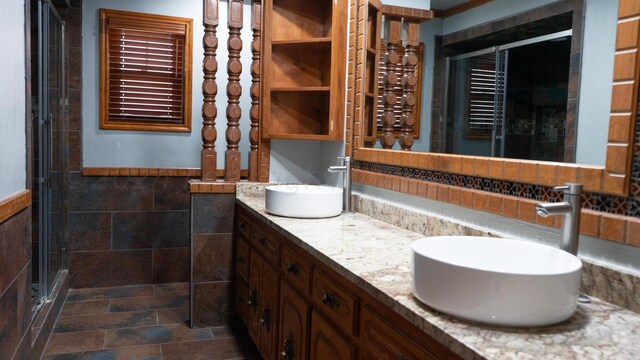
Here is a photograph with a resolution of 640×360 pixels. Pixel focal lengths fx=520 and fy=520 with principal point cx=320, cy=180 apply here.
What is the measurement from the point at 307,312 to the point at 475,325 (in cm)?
94

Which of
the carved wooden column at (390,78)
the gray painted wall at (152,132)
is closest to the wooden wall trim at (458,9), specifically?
the carved wooden column at (390,78)

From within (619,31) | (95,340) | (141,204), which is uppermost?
(619,31)

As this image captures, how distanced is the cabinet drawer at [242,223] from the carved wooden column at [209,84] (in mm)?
297

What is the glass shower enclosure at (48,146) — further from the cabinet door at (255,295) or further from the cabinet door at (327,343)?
the cabinet door at (327,343)

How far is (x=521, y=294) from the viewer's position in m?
1.03

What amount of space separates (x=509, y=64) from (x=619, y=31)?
0.38 metres

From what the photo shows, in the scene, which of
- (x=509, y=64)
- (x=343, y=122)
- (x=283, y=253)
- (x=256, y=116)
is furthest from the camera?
(x=256, y=116)

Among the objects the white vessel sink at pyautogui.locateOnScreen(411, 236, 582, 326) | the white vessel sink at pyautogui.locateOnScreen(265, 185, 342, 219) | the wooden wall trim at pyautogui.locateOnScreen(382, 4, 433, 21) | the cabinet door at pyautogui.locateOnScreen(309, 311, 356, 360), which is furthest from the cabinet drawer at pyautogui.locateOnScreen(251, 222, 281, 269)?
the white vessel sink at pyautogui.locateOnScreen(411, 236, 582, 326)

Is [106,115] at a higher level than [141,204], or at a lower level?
higher

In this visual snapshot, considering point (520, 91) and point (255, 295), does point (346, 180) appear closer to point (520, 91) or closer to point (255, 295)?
point (255, 295)

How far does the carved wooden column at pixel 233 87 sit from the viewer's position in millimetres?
3107

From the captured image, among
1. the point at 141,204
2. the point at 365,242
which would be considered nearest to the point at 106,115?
the point at 141,204

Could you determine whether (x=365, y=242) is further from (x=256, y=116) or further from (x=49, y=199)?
(x=49, y=199)

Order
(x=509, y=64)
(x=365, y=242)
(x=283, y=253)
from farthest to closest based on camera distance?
(x=283, y=253) < (x=365, y=242) < (x=509, y=64)
